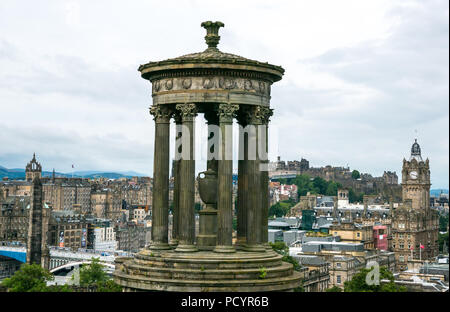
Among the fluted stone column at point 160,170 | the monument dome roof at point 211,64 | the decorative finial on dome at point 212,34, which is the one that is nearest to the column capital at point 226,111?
the monument dome roof at point 211,64

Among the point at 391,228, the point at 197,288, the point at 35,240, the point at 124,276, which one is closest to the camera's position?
the point at 197,288

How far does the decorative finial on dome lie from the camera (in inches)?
1266

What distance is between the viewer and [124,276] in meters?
29.6

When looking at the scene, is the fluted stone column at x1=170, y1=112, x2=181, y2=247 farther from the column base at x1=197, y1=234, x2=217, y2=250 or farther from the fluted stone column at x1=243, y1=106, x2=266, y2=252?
the fluted stone column at x1=243, y1=106, x2=266, y2=252

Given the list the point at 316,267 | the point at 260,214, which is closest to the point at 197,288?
the point at 260,214

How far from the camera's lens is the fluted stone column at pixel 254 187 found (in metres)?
30.4

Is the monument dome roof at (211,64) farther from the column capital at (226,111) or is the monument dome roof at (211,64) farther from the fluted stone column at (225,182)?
the fluted stone column at (225,182)

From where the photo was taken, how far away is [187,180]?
96.8ft

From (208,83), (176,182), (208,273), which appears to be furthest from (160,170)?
(208,273)

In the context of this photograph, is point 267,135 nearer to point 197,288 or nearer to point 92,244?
point 197,288

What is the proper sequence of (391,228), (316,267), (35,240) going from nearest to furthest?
(316,267) < (35,240) < (391,228)

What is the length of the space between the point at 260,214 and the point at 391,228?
168384 mm

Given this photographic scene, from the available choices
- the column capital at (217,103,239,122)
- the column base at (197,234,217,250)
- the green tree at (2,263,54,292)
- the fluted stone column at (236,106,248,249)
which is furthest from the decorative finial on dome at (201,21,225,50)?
the green tree at (2,263,54,292)

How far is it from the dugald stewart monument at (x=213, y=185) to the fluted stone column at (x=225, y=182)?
1.5 inches
